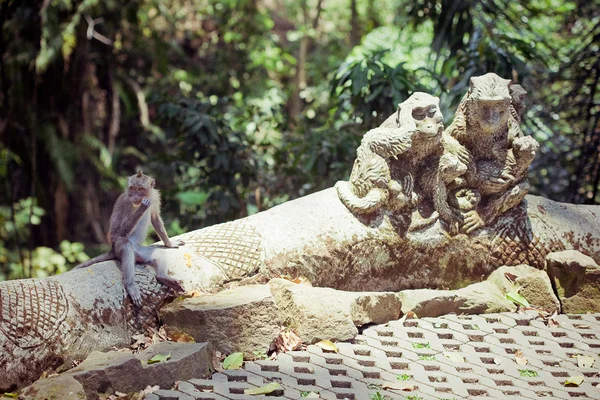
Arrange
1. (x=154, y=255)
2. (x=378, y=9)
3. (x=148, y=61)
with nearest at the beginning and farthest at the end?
(x=154, y=255) → (x=148, y=61) → (x=378, y=9)

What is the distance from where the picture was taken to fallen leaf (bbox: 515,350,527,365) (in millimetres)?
4180

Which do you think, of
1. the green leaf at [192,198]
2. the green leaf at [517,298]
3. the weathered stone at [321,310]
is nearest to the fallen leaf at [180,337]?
the weathered stone at [321,310]

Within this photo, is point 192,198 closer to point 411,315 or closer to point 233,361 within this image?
point 411,315

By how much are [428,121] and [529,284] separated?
138cm

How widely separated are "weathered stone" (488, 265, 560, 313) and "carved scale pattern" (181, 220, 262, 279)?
1.79 m

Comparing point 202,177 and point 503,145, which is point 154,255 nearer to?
point 503,145

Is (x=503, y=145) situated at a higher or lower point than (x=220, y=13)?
lower

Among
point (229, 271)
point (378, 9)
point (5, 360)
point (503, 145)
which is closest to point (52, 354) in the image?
point (5, 360)

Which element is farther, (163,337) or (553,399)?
(163,337)

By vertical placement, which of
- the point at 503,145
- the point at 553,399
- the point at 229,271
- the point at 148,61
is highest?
the point at 148,61

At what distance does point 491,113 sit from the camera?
499cm

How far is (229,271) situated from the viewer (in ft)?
15.1

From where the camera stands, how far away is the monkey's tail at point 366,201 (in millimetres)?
4820

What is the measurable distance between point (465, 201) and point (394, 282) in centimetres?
80
